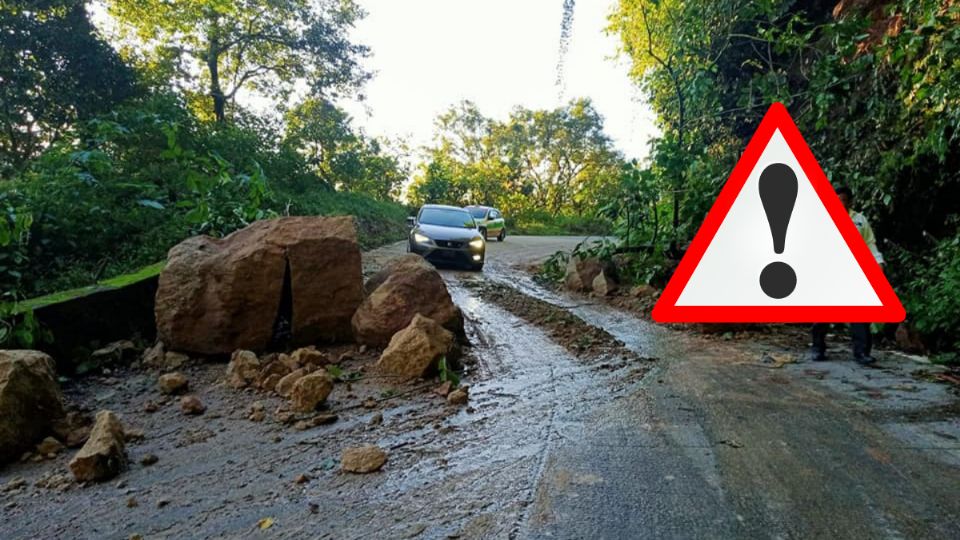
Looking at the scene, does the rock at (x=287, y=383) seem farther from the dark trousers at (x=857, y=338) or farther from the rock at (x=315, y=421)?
the dark trousers at (x=857, y=338)

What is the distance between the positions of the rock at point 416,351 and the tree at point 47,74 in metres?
13.3

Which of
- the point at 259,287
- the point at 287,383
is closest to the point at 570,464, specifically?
the point at 287,383

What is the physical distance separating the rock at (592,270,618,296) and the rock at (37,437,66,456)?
20.9 ft

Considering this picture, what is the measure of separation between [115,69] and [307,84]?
9052mm

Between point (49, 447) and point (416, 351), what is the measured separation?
2.39m

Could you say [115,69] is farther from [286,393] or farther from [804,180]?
[804,180]

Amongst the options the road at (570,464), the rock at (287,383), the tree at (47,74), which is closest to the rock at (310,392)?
the road at (570,464)

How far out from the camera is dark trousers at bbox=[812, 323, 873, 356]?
4.47 m

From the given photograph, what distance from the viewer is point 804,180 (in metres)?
3.12

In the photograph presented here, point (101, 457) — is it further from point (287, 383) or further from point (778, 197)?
point (778, 197)

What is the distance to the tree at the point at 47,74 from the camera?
13094 millimetres

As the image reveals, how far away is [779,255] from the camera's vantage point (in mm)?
3014

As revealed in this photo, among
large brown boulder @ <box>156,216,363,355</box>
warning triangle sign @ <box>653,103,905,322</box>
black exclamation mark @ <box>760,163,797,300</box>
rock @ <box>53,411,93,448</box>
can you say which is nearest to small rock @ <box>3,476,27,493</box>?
rock @ <box>53,411,93,448</box>

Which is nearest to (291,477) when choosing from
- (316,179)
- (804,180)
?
(804,180)
